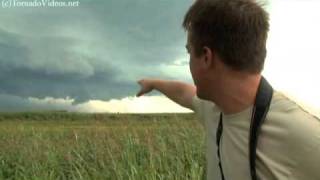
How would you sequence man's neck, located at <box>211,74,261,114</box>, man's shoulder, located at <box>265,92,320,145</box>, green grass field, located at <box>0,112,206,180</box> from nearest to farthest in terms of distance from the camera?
man's shoulder, located at <box>265,92,320,145</box> < man's neck, located at <box>211,74,261,114</box> < green grass field, located at <box>0,112,206,180</box>

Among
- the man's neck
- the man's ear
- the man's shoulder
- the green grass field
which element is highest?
the man's ear

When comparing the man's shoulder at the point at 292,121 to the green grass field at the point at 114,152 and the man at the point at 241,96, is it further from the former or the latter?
the green grass field at the point at 114,152

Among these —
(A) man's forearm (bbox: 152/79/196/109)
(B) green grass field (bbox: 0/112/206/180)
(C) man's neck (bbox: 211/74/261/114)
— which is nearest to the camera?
(C) man's neck (bbox: 211/74/261/114)

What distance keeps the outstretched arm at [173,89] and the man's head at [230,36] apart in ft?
1.94

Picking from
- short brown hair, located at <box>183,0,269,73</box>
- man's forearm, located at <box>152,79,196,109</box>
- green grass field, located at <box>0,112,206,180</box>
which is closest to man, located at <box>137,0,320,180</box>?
short brown hair, located at <box>183,0,269,73</box>

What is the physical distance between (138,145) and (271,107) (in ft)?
15.3

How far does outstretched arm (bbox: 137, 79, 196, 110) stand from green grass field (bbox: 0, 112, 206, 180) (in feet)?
9.10

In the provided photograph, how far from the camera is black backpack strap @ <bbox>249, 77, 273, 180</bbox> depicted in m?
1.86

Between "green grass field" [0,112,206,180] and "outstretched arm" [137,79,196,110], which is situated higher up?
"outstretched arm" [137,79,196,110]

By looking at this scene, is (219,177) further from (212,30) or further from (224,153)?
(212,30)

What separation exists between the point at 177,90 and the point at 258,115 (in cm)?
89

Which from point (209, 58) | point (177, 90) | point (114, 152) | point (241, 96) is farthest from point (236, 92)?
point (114, 152)

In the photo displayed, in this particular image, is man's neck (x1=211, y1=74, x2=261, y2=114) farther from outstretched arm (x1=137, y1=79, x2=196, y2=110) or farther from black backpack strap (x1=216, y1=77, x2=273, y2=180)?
outstretched arm (x1=137, y1=79, x2=196, y2=110)

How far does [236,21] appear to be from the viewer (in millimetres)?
1976
